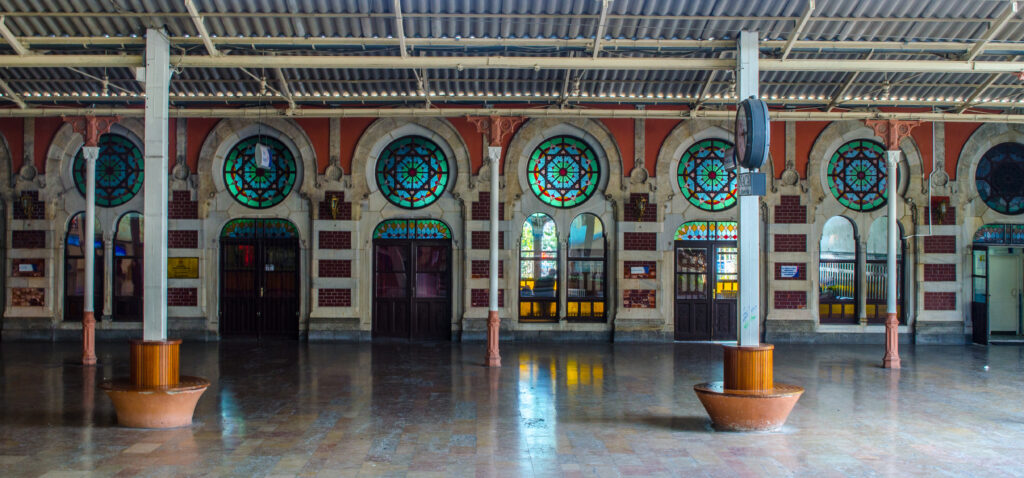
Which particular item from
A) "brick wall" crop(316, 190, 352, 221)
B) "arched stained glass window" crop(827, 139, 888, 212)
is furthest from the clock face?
"brick wall" crop(316, 190, 352, 221)

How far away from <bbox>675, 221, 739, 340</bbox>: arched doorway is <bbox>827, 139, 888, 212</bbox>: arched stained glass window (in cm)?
235

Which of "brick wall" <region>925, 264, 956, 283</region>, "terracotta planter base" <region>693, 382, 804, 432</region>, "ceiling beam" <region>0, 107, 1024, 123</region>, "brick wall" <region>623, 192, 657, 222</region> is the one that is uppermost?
"ceiling beam" <region>0, 107, 1024, 123</region>

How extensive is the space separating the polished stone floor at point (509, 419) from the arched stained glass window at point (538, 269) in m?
2.21

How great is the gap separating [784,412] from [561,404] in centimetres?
278

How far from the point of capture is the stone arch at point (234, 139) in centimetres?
1675

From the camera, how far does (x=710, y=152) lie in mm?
17125

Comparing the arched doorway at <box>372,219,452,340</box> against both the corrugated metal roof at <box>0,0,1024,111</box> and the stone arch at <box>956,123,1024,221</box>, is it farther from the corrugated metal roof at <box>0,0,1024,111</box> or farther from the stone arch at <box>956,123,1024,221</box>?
the stone arch at <box>956,123,1024,221</box>

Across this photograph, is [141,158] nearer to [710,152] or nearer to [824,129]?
[710,152]

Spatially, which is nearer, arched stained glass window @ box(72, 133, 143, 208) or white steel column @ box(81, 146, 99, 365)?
white steel column @ box(81, 146, 99, 365)

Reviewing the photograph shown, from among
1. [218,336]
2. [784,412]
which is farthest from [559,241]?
[784,412]

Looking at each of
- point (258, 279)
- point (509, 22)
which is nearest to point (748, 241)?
point (509, 22)

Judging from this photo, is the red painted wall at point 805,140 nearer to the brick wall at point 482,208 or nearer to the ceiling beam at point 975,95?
the ceiling beam at point 975,95

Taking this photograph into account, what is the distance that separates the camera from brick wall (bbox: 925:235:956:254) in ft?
55.3

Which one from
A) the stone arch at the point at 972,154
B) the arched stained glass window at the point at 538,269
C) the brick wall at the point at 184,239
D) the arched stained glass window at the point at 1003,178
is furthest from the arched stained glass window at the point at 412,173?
the arched stained glass window at the point at 1003,178
